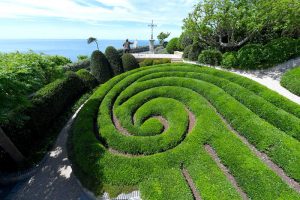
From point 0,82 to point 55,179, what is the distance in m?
6.67

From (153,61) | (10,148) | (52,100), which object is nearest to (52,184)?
(10,148)

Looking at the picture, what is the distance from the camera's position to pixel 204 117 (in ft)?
55.8

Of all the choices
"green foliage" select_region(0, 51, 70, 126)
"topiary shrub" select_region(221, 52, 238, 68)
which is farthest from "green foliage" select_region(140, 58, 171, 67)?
"green foliage" select_region(0, 51, 70, 126)

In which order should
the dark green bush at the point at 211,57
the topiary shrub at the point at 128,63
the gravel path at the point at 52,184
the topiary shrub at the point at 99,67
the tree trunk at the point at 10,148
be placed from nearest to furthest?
1. the gravel path at the point at 52,184
2. the tree trunk at the point at 10,148
3. the dark green bush at the point at 211,57
4. the topiary shrub at the point at 99,67
5. the topiary shrub at the point at 128,63

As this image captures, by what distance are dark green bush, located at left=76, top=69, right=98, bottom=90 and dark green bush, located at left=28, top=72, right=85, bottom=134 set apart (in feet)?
2.93

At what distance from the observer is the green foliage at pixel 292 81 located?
19.0m

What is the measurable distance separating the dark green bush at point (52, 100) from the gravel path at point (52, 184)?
3220 millimetres

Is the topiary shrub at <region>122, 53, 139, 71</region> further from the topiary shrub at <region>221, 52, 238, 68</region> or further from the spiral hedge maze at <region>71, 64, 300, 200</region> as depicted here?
the topiary shrub at <region>221, 52, 238, 68</region>

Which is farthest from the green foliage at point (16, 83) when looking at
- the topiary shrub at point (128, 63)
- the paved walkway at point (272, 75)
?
the paved walkway at point (272, 75)

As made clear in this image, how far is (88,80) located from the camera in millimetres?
26797

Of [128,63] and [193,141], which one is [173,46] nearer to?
[128,63]

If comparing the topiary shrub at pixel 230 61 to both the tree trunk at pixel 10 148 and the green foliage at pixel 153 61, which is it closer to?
the green foliage at pixel 153 61

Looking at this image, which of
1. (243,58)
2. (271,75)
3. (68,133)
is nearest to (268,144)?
(271,75)

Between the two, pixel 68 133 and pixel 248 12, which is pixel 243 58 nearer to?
pixel 248 12
